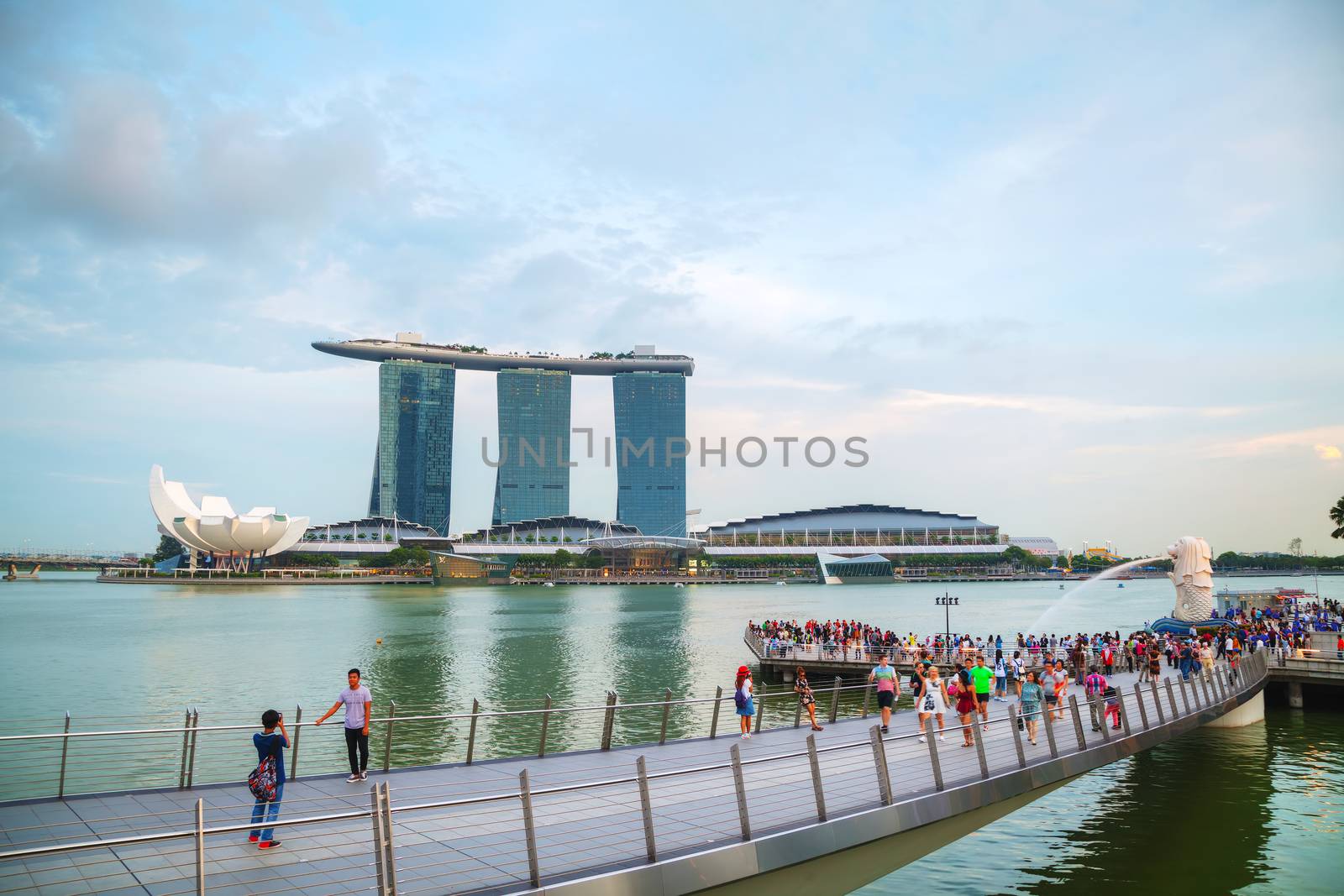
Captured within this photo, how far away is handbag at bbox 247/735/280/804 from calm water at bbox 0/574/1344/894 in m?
6.48

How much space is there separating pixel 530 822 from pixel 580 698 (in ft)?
83.0

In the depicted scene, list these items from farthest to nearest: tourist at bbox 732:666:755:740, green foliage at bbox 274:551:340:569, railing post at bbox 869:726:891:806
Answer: green foliage at bbox 274:551:340:569
tourist at bbox 732:666:755:740
railing post at bbox 869:726:891:806

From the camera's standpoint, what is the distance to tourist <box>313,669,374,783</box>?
10.2 m

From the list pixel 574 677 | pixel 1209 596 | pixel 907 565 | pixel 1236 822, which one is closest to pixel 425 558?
pixel 907 565

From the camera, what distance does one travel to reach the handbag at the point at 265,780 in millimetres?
7797

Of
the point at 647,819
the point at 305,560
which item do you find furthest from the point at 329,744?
the point at 305,560

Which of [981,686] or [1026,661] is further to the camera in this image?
[1026,661]

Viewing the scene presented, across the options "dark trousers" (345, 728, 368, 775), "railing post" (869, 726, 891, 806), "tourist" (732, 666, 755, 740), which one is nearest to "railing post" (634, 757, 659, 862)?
"railing post" (869, 726, 891, 806)

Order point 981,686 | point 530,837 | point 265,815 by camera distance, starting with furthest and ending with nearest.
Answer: point 981,686 < point 265,815 < point 530,837

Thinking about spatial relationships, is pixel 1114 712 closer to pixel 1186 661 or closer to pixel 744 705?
pixel 744 705

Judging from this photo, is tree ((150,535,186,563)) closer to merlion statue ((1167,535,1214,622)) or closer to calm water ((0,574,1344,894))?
calm water ((0,574,1344,894))

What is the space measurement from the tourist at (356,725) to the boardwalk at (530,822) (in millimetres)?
301

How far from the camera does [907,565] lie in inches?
7042

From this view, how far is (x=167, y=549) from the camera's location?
18888cm
